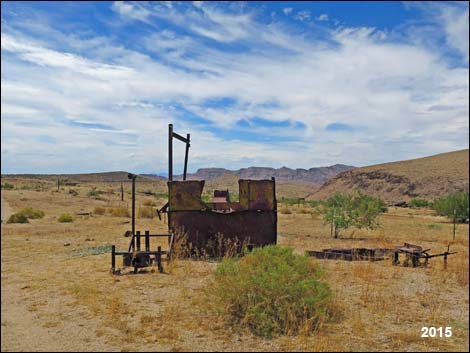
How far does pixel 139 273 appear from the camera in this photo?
9.07 metres

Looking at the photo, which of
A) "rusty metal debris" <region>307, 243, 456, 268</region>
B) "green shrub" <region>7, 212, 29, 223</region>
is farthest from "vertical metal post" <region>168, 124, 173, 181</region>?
"green shrub" <region>7, 212, 29, 223</region>

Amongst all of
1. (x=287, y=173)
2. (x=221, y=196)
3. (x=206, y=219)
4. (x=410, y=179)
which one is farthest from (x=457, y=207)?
(x=287, y=173)

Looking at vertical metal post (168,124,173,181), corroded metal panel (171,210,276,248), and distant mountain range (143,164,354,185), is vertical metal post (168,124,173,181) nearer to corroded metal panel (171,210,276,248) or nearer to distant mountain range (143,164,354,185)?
corroded metal panel (171,210,276,248)

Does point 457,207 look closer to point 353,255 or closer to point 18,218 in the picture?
point 353,255

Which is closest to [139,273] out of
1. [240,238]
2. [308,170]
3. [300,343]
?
[240,238]

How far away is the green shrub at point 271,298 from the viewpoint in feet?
19.2

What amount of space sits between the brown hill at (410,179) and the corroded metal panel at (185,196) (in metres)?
53.1

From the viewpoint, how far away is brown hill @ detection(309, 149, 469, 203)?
6178 centimetres

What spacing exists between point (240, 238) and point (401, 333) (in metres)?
5.59

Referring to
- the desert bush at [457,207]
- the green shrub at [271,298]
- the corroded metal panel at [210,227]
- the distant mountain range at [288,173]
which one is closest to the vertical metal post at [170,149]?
the corroded metal panel at [210,227]

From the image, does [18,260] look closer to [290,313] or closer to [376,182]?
[290,313]

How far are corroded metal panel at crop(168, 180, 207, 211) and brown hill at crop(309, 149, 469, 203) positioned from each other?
53.1 metres

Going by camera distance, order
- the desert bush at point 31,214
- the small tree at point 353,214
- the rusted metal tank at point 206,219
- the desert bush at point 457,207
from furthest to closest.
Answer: the desert bush at point 457,207
the desert bush at point 31,214
the small tree at point 353,214
the rusted metal tank at point 206,219

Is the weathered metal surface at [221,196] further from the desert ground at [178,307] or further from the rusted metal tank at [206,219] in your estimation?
the desert ground at [178,307]
